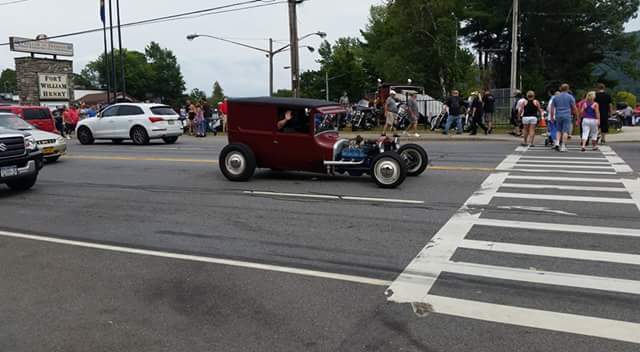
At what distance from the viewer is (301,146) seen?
10.8 m

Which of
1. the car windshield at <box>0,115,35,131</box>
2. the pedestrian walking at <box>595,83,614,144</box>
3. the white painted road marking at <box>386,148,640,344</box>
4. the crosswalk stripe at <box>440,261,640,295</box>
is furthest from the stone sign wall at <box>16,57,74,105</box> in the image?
the crosswalk stripe at <box>440,261,640,295</box>

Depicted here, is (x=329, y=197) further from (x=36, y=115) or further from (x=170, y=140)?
(x=36, y=115)

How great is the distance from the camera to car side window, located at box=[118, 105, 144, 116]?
2178 cm

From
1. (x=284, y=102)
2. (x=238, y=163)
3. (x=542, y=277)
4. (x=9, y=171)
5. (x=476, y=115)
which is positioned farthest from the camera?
(x=476, y=115)

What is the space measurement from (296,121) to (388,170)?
199cm

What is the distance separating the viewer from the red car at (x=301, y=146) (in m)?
10.6

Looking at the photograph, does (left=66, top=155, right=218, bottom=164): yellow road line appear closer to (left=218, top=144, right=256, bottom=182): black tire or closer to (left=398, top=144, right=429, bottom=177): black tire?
(left=218, top=144, right=256, bottom=182): black tire

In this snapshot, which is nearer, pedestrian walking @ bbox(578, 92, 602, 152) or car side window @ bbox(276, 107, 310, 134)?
car side window @ bbox(276, 107, 310, 134)

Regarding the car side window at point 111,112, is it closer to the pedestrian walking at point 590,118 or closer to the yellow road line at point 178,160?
the yellow road line at point 178,160

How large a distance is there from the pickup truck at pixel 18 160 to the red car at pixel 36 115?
11605 millimetres

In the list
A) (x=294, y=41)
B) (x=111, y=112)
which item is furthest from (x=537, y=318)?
(x=294, y=41)

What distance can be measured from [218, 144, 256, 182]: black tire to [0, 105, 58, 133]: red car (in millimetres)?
13228

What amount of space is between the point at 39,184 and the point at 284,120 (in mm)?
5343

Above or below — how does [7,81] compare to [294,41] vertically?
above
